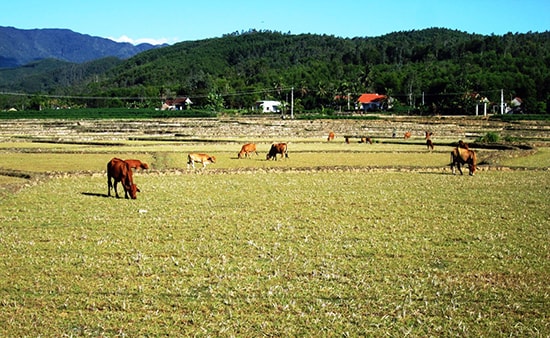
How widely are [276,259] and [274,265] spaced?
0.40m

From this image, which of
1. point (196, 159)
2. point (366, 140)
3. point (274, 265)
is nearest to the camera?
point (274, 265)

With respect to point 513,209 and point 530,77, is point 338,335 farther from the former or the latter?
point 530,77

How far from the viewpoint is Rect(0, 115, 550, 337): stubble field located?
8539 millimetres

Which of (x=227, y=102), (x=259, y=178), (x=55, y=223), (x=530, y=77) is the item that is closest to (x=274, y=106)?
(x=227, y=102)

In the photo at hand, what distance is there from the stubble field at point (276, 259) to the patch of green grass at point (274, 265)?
0.04m

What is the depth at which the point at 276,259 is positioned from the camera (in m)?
11.6

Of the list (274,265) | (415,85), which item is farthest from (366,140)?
(415,85)

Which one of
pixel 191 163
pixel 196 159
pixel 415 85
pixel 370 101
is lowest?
pixel 191 163

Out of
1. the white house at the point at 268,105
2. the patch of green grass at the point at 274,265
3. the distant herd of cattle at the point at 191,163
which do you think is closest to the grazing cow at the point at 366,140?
the distant herd of cattle at the point at 191,163

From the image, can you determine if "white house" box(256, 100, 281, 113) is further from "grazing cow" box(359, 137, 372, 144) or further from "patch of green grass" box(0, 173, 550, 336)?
"patch of green grass" box(0, 173, 550, 336)

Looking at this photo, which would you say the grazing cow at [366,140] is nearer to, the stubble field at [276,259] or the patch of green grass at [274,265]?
the stubble field at [276,259]

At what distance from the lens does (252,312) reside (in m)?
8.84

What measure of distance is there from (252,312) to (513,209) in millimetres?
11855

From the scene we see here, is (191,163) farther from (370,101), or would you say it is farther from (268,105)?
(268,105)
